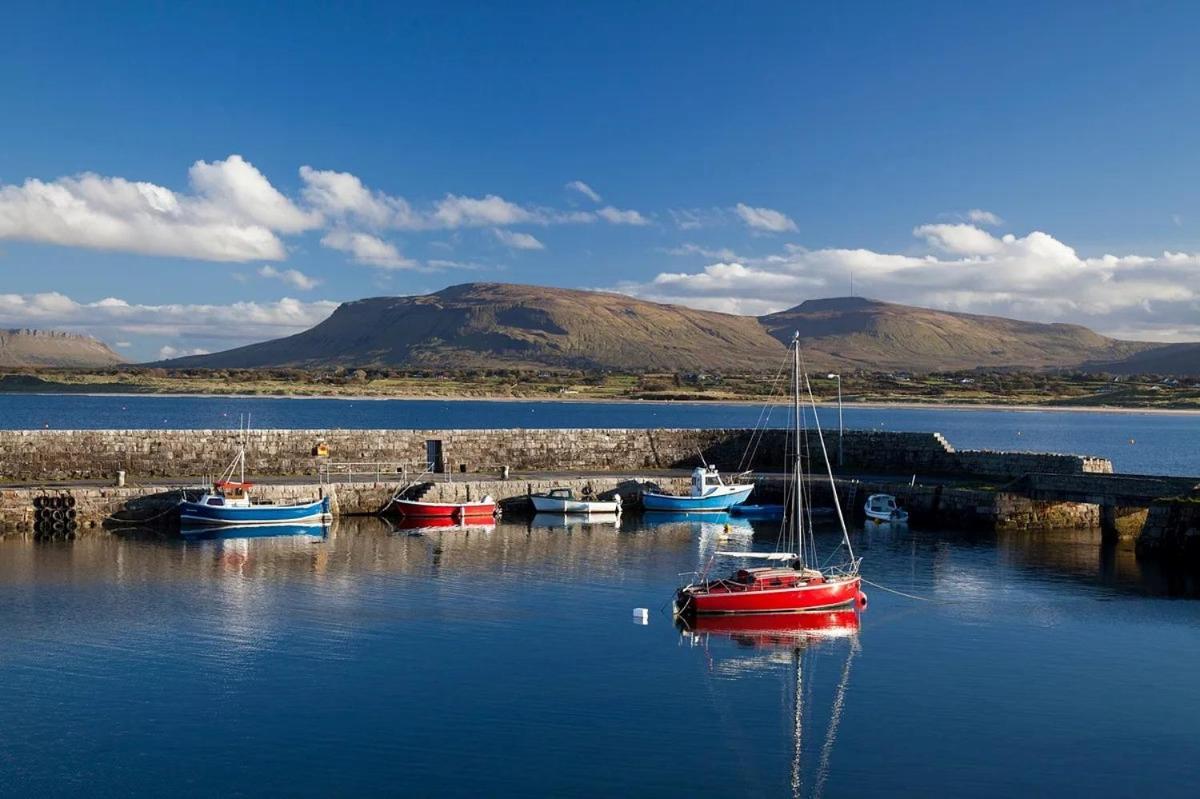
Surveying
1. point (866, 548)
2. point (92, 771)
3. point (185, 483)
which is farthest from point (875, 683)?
point (185, 483)

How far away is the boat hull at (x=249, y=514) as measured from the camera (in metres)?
36.6

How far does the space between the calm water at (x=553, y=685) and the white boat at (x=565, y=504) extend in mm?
9523

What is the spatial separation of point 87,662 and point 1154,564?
2805cm

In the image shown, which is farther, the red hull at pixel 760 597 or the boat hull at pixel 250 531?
the boat hull at pixel 250 531

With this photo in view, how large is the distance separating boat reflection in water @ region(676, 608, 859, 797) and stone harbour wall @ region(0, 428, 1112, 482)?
20.6 m

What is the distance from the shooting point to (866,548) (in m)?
36.0

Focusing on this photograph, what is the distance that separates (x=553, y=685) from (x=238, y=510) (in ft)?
65.4

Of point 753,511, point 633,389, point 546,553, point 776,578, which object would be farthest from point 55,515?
point 633,389

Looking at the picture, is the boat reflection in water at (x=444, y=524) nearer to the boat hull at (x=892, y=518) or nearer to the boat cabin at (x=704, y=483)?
the boat cabin at (x=704, y=483)

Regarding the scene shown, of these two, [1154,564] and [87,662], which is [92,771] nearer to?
[87,662]

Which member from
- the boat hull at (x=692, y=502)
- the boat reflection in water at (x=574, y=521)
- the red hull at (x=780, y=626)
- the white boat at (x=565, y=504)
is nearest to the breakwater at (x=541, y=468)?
the white boat at (x=565, y=504)

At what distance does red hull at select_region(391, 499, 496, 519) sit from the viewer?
39625 mm

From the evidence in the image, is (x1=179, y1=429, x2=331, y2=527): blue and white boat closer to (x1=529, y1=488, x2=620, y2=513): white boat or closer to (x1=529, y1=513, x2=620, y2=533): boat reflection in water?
(x1=529, y1=513, x2=620, y2=533): boat reflection in water

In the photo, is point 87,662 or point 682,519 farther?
point 682,519
